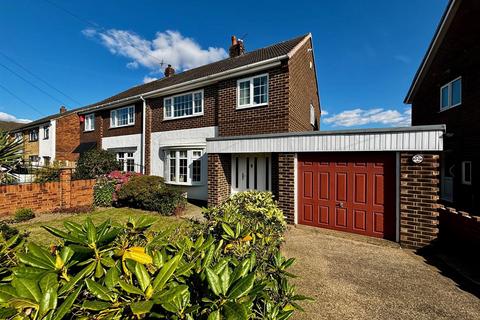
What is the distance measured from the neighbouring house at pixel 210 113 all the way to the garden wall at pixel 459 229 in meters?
5.27

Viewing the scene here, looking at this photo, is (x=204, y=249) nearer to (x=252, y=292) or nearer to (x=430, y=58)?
(x=252, y=292)

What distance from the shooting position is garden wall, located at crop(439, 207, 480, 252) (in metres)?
4.87

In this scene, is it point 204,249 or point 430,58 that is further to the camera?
point 430,58

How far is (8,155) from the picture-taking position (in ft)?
27.2

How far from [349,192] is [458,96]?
9940mm

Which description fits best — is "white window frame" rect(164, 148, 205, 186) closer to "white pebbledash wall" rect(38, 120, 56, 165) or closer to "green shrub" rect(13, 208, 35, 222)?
"green shrub" rect(13, 208, 35, 222)

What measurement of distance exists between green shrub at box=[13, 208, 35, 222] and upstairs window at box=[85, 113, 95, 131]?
40.6 feet

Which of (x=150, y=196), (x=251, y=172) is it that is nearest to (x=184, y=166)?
(x=150, y=196)

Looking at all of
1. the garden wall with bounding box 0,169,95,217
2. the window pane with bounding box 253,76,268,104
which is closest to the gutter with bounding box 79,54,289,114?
the window pane with bounding box 253,76,268,104

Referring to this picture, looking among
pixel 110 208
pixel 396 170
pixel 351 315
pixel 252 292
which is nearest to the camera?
pixel 252 292

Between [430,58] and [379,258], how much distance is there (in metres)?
14.8

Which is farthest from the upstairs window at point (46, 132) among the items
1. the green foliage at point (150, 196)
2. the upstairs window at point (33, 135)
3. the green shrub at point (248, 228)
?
the green shrub at point (248, 228)

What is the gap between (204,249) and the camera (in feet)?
5.75

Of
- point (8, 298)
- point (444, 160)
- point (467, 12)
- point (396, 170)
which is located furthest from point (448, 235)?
point (467, 12)
